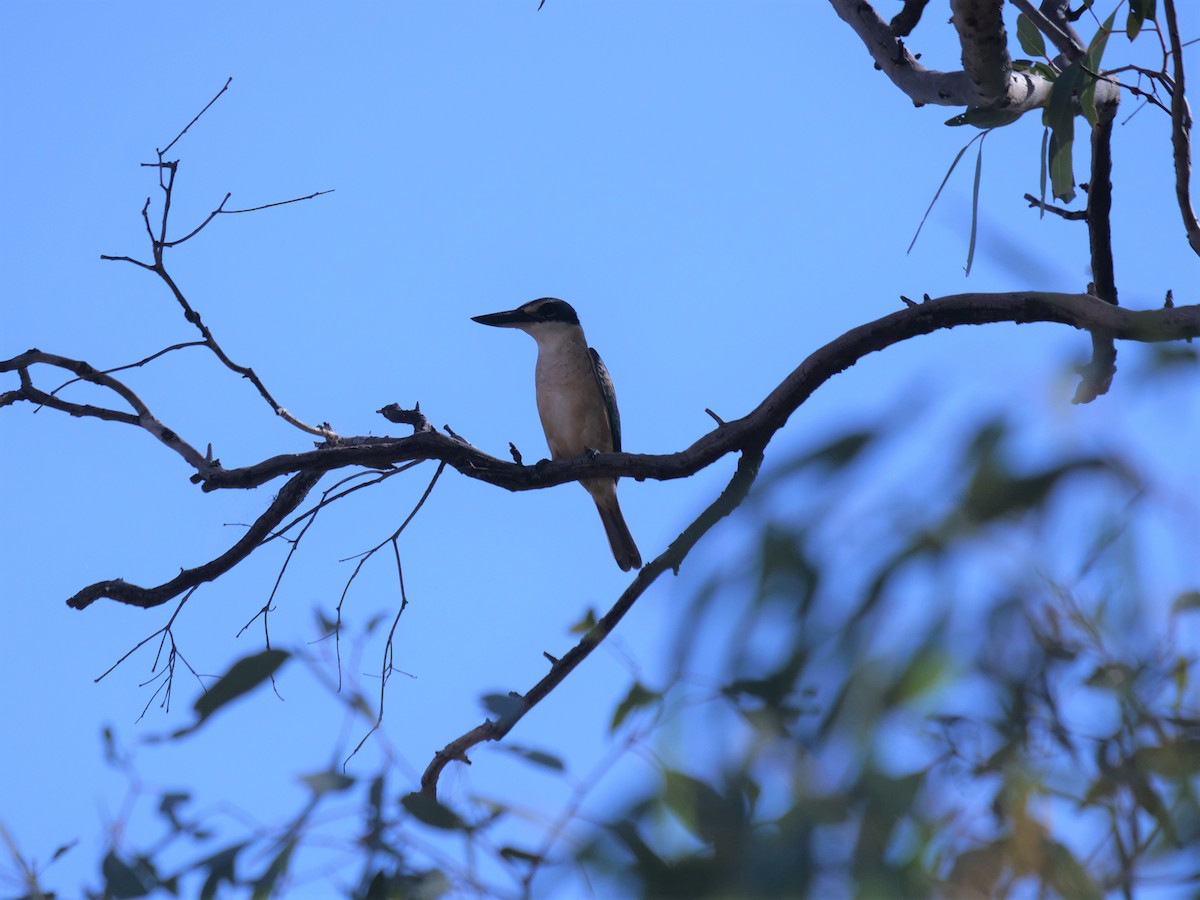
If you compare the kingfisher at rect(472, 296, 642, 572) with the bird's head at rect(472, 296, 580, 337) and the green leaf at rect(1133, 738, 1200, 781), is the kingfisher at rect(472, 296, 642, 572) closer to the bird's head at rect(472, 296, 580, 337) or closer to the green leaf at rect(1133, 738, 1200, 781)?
the bird's head at rect(472, 296, 580, 337)

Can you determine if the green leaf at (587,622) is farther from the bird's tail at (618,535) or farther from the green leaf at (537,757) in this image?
the bird's tail at (618,535)

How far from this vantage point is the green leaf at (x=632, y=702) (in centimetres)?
177

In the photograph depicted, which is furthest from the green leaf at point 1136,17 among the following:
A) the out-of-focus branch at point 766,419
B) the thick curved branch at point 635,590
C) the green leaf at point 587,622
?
the green leaf at point 587,622

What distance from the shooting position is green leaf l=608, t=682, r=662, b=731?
1767 mm

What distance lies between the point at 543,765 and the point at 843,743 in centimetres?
55

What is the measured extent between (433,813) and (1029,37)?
2.57 meters

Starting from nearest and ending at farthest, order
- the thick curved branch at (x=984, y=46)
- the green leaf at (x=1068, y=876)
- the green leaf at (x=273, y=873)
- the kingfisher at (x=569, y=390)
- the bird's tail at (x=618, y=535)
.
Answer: the green leaf at (x=1068, y=876)
the green leaf at (x=273, y=873)
the thick curved branch at (x=984, y=46)
the bird's tail at (x=618, y=535)
the kingfisher at (x=569, y=390)

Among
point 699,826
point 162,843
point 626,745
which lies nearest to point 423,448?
point 162,843

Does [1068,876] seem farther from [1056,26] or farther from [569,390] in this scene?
[569,390]

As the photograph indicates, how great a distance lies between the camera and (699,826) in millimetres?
1517

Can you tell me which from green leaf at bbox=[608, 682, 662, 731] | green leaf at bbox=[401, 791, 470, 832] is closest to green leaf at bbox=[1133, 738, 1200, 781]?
green leaf at bbox=[608, 682, 662, 731]

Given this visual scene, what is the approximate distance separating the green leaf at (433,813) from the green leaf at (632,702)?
0.84 ft

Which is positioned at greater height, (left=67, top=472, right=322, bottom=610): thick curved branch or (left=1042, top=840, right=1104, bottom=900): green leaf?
(left=67, top=472, right=322, bottom=610): thick curved branch

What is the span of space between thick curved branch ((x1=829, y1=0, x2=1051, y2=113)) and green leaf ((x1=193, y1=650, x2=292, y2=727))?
7.21 feet
